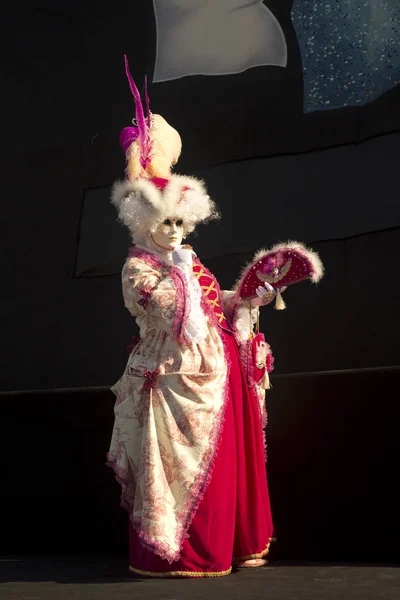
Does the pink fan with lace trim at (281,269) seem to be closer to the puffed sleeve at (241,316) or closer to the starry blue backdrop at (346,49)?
the puffed sleeve at (241,316)

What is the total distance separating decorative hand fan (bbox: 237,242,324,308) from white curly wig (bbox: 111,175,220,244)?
0.24 metres

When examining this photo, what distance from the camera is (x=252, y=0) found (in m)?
4.27

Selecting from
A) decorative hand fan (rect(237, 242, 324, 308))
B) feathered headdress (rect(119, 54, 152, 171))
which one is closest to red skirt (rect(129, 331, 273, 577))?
decorative hand fan (rect(237, 242, 324, 308))

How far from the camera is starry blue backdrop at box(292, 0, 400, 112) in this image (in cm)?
390

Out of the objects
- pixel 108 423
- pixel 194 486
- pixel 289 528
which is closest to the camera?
pixel 194 486

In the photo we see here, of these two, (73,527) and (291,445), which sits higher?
(291,445)

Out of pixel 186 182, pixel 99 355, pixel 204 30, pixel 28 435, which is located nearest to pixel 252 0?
pixel 204 30

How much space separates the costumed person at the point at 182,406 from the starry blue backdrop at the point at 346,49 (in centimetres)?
85

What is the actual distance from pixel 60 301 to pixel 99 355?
1.02ft

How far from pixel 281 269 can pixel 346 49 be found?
1.10m

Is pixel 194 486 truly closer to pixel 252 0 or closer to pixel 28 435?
pixel 28 435

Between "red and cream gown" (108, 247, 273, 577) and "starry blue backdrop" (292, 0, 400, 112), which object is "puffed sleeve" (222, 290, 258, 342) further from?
"starry blue backdrop" (292, 0, 400, 112)

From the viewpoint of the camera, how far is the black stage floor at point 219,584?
2752 mm

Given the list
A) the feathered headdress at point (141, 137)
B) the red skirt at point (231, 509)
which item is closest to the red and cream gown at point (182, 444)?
the red skirt at point (231, 509)
